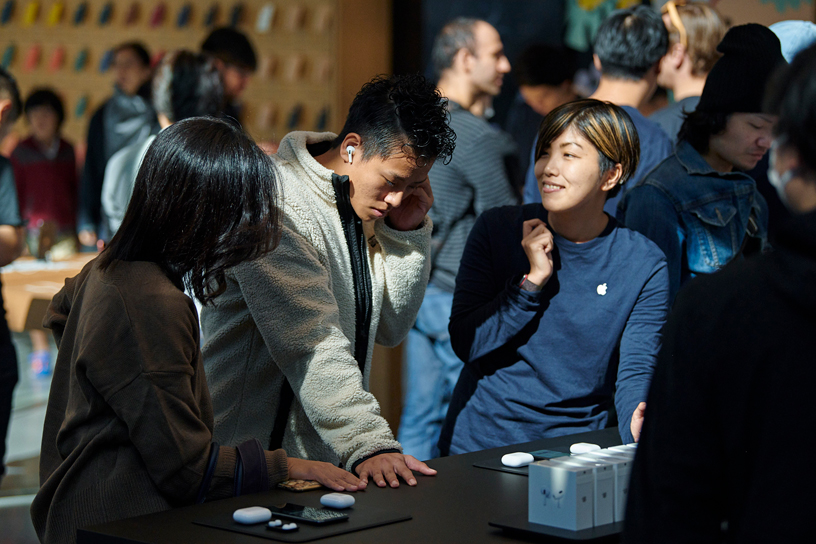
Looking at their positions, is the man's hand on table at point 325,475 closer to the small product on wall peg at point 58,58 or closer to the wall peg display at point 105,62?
the wall peg display at point 105,62

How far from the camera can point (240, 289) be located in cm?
169

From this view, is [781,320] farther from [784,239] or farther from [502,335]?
[502,335]

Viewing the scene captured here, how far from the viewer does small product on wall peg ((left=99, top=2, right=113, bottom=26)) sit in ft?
21.4

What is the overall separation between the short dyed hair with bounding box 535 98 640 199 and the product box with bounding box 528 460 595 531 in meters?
0.97

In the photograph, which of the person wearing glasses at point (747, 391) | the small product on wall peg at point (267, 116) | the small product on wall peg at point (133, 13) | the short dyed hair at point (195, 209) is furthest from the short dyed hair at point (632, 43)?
the small product on wall peg at point (133, 13)

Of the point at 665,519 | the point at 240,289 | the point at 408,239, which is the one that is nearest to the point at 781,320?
the point at 665,519

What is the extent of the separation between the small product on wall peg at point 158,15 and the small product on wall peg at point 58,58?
31.1 inches

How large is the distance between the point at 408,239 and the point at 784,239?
1239 millimetres

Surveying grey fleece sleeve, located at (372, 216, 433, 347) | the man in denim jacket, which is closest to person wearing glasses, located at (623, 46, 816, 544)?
grey fleece sleeve, located at (372, 216, 433, 347)

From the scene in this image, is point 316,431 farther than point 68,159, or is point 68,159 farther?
point 68,159

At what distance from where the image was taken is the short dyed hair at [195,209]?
142 centimetres

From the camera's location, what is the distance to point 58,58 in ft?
22.0

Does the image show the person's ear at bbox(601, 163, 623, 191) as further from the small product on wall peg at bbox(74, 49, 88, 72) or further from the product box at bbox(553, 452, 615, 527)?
the small product on wall peg at bbox(74, 49, 88, 72)

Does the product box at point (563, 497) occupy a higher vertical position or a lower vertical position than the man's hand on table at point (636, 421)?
higher
